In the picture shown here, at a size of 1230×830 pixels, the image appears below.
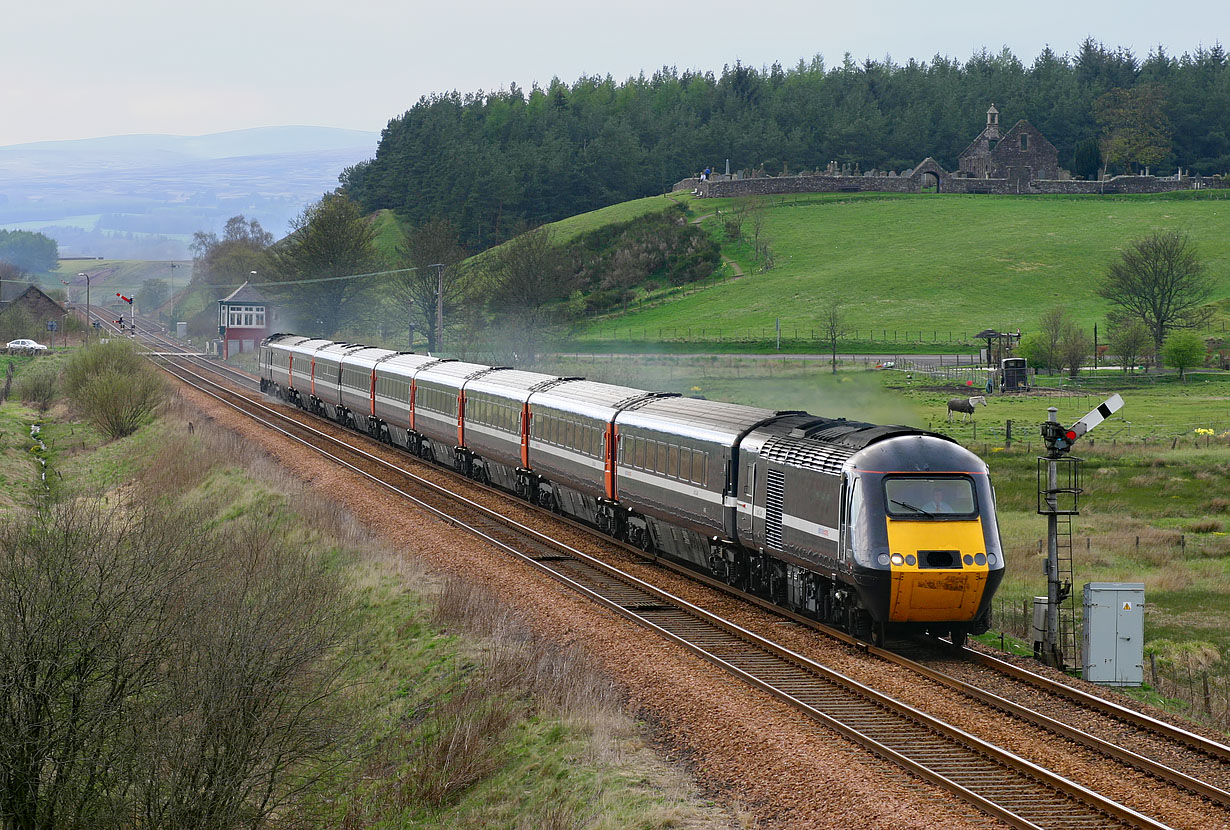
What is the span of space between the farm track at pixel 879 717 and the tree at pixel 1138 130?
164040 millimetres

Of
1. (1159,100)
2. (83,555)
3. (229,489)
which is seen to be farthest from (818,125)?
(83,555)

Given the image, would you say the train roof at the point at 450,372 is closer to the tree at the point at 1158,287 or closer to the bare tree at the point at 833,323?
the bare tree at the point at 833,323

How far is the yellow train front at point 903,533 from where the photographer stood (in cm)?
1922

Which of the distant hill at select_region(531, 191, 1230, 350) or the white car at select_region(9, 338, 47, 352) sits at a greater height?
the distant hill at select_region(531, 191, 1230, 350)

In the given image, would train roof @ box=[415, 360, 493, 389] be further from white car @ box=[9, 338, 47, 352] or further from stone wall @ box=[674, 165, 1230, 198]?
stone wall @ box=[674, 165, 1230, 198]

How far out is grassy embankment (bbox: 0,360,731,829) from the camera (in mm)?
14891

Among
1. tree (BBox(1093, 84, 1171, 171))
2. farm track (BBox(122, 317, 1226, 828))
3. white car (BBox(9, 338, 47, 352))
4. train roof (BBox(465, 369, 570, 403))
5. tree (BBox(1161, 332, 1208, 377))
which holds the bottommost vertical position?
farm track (BBox(122, 317, 1226, 828))

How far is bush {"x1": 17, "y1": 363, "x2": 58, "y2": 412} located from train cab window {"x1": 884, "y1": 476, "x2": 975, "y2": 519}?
216 feet

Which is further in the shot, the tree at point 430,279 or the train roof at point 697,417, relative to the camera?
the tree at point 430,279

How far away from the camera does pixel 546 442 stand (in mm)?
34125

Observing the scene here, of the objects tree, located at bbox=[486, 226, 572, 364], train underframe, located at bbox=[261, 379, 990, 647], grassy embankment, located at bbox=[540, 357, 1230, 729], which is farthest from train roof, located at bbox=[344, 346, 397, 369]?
tree, located at bbox=[486, 226, 572, 364]

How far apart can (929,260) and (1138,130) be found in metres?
66.2

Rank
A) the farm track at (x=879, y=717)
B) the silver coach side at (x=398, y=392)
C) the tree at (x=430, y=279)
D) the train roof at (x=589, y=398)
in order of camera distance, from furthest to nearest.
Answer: the tree at (x=430, y=279) < the silver coach side at (x=398, y=392) < the train roof at (x=589, y=398) < the farm track at (x=879, y=717)

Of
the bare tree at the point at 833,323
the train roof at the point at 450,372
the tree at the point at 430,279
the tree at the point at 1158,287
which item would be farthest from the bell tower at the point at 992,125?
the train roof at the point at 450,372
